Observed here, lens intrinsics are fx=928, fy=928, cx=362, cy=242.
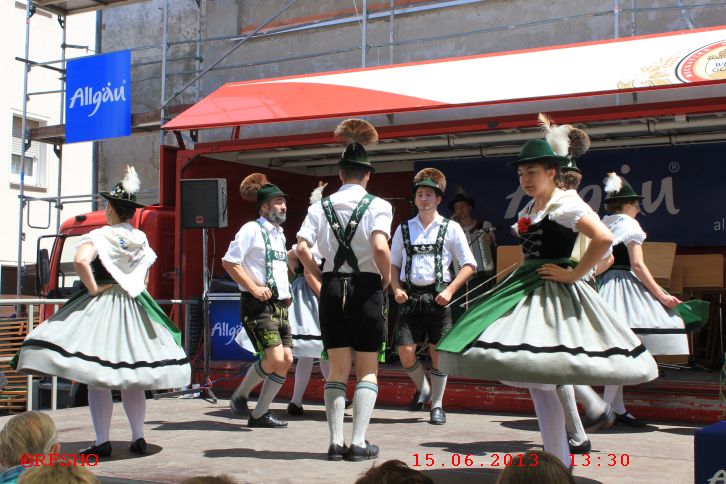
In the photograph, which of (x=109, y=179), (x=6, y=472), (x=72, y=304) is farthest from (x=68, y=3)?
(x=6, y=472)

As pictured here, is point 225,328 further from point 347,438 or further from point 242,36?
point 242,36

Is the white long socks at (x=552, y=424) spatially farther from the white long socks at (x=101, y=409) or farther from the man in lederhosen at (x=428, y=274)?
the white long socks at (x=101, y=409)

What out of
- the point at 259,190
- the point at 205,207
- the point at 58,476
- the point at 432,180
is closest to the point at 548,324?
the point at 58,476

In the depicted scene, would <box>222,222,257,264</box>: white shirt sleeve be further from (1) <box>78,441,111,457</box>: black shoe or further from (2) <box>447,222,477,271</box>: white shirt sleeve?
(1) <box>78,441,111,457</box>: black shoe

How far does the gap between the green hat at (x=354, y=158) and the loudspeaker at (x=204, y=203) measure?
177 inches

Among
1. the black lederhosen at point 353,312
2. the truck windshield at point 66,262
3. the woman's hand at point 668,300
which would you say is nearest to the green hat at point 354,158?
the black lederhosen at point 353,312

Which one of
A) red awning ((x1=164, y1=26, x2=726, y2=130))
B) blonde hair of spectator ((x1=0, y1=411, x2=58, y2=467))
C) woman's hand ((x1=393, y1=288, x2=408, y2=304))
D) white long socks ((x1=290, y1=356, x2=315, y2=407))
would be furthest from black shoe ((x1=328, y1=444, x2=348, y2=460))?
red awning ((x1=164, y1=26, x2=726, y2=130))

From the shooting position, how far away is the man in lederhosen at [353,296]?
18.6 ft

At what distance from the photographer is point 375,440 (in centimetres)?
679

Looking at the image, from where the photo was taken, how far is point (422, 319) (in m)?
7.68

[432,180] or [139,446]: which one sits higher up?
[432,180]

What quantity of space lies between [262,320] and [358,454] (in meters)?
1.95

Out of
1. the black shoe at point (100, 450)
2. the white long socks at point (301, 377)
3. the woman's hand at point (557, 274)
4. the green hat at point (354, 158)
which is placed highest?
the green hat at point (354, 158)

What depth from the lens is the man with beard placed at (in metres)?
7.30
